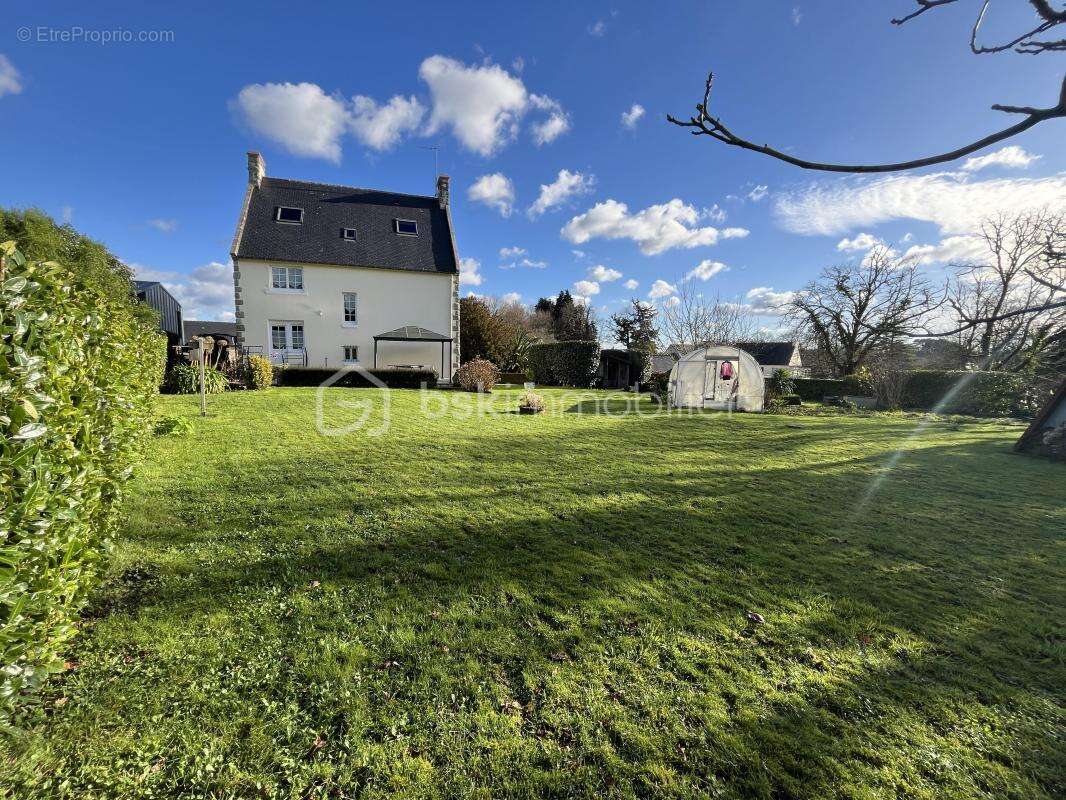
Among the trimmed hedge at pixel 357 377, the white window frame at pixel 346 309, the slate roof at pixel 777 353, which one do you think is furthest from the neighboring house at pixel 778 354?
the white window frame at pixel 346 309

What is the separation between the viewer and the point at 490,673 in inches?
89.5

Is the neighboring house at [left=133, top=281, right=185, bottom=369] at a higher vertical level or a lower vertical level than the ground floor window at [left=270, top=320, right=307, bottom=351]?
higher

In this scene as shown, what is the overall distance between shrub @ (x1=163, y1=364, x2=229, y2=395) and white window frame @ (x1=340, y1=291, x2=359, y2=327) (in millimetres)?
9128

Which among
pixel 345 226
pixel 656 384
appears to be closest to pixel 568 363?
pixel 656 384

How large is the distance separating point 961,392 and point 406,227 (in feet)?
91.3

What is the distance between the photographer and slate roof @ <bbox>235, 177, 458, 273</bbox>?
780 inches

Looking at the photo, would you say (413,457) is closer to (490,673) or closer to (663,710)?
(490,673)

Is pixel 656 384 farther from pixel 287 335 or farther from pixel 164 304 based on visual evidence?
pixel 164 304

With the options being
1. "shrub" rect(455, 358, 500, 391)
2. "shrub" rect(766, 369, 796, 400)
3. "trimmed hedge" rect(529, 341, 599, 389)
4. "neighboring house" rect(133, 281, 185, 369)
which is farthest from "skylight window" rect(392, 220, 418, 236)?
"shrub" rect(766, 369, 796, 400)

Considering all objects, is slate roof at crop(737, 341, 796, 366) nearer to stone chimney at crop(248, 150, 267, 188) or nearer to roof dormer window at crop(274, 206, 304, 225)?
roof dormer window at crop(274, 206, 304, 225)

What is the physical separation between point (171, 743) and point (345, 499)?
293 centimetres

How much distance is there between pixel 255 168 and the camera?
2042cm

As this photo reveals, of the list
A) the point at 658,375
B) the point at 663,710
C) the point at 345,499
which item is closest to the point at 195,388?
the point at 345,499

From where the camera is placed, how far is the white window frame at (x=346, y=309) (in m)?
20.6
